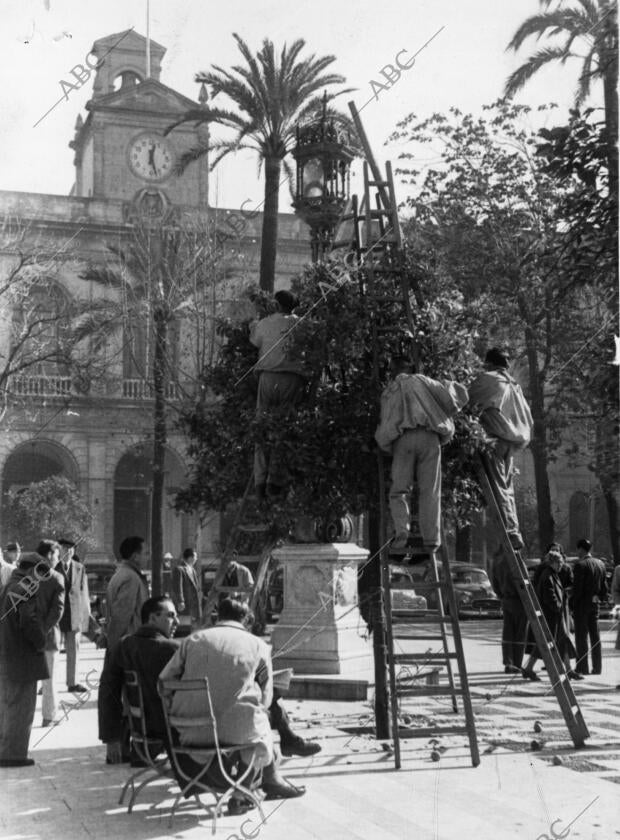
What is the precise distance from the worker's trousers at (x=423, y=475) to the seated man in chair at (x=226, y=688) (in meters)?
2.04

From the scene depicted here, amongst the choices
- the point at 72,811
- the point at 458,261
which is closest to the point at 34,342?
the point at 458,261

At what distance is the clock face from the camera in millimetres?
23875

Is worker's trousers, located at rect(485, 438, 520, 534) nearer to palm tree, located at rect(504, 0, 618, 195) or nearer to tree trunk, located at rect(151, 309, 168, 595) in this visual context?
palm tree, located at rect(504, 0, 618, 195)

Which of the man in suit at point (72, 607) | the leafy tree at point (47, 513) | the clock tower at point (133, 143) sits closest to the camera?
the man in suit at point (72, 607)

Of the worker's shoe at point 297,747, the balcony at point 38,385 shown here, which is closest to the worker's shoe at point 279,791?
the worker's shoe at point 297,747

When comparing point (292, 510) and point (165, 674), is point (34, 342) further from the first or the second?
point (165, 674)

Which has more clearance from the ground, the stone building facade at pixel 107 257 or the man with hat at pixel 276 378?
the stone building facade at pixel 107 257

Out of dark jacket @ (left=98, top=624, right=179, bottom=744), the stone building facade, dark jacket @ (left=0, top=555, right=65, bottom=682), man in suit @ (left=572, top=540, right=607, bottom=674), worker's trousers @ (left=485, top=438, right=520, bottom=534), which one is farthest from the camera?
the stone building facade

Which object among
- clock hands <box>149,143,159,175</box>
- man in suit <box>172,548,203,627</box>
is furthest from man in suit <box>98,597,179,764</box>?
clock hands <box>149,143,159,175</box>

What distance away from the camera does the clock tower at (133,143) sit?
19.5 metres

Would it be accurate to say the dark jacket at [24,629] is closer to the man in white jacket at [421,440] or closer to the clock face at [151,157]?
the man in white jacket at [421,440]

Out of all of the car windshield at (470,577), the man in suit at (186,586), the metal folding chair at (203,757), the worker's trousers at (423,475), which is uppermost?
the worker's trousers at (423,475)

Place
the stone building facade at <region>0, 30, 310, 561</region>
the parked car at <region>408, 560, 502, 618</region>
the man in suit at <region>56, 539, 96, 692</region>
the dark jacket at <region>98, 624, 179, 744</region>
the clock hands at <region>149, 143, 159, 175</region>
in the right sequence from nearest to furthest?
the dark jacket at <region>98, 624, 179, 744</region> < the man in suit at <region>56, 539, 96, 692</region> < the stone building facade at <region>0, 30, 310, 561</region> < the clock hands at <region>149, 143, 159, 175</region> < the parked car at <region>408, 560, 502, 618</region>

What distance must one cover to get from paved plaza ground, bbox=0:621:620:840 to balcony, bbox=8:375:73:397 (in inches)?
677
